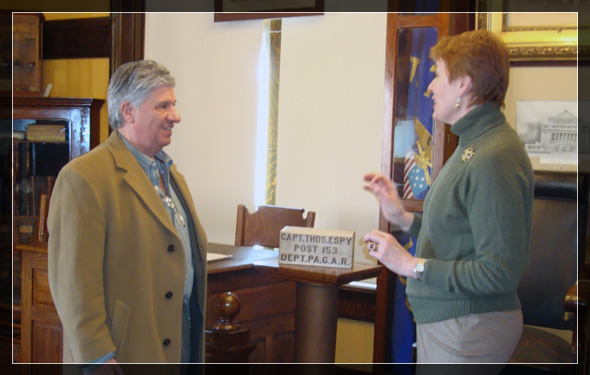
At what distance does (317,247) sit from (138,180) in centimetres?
84

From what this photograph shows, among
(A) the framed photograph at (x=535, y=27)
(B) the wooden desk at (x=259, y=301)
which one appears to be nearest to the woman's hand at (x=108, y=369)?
(B) the wooden desk at (x=259, y=301)

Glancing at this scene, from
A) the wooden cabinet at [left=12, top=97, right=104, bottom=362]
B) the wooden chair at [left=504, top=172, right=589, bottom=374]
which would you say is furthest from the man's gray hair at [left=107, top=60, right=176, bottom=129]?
the wooden cabinet at [left=12, top=97, right=104, bottom=362]

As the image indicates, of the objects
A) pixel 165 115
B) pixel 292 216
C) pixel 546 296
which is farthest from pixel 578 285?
pixel 165 115

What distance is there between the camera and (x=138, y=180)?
5.90 feet

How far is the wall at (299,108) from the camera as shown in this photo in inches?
151

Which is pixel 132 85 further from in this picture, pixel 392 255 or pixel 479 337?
pixel 479 337

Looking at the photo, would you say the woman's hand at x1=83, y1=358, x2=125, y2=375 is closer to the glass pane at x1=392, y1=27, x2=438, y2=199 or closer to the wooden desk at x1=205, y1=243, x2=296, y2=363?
the wooden desk at x1=205, y1=243, x2=296, y2=363

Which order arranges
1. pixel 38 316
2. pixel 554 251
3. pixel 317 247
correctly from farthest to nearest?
1. pixel 554 251
2. pixel 38 316
3. pixel 317 247

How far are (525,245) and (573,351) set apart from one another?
3.54ft

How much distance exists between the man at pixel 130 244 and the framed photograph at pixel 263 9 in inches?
88.3

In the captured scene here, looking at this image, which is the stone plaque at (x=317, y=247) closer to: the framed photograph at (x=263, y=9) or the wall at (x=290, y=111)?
the wall at (x=290, y=111)

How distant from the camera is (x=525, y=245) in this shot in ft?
5.30

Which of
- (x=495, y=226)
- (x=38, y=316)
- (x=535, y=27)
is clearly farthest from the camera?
(x=535, y=27)

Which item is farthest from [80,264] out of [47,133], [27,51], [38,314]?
[27,51]
